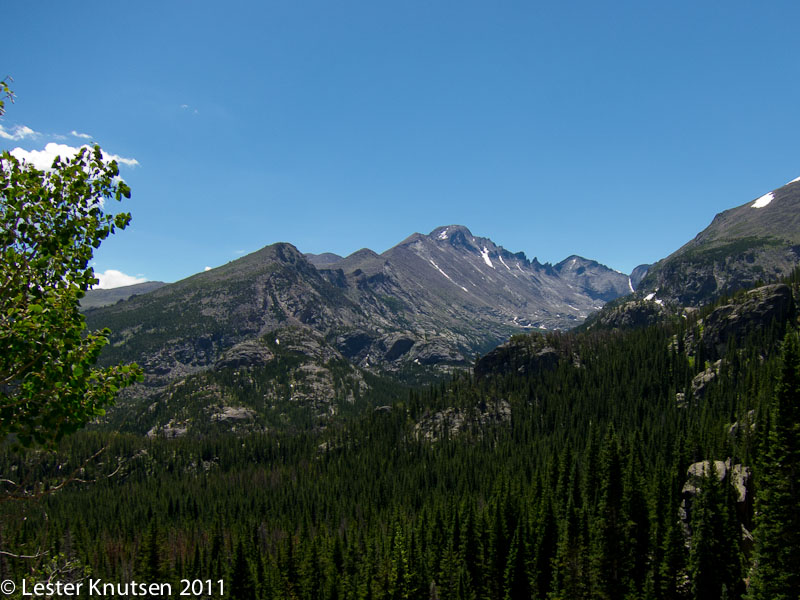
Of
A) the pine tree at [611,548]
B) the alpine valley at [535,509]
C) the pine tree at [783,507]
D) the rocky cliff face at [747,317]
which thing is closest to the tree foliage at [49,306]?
the alpine valley at [535,509]

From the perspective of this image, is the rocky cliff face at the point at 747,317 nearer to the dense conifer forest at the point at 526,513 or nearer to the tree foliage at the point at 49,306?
the dense conifer forest at the point at 526,513

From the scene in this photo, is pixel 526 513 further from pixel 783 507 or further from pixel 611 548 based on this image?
pixel 783 507

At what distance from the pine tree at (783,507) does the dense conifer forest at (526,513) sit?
0.13 m

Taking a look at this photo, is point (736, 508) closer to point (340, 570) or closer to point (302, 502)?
point (340, 570)

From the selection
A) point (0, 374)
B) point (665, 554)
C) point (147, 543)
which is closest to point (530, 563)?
point (665, 554)

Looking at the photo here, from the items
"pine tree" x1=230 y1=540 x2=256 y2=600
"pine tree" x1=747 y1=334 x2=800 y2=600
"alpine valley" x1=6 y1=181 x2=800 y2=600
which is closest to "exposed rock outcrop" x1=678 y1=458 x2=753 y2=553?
"alpine valley" x1=6 y1=181 x2=800 y2=600

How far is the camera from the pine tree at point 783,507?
40781 millimetres

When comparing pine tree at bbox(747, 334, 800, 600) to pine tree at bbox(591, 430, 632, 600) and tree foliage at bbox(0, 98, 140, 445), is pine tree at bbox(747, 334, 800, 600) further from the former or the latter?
tree foliage at bbox(0, 98, 140, 445)

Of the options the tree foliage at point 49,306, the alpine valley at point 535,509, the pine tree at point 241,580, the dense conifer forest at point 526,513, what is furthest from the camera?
the pine tree at point 241,580

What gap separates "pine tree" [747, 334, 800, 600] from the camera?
4078 cm

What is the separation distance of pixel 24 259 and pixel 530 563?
7781 cm

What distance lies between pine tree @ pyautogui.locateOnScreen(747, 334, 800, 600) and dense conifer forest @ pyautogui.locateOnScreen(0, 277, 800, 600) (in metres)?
0.13

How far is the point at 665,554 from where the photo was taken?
57.7 metres

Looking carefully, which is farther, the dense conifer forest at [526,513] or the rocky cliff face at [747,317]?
the rocky cliff face at [747,317]
